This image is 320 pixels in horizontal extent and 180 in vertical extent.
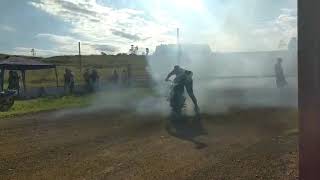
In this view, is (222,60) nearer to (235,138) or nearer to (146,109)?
(146,109)

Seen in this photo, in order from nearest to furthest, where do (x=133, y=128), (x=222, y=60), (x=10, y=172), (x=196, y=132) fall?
(x=10, y=172), (x=196, y=132), (x=133, y=128), (x=222, y=60)

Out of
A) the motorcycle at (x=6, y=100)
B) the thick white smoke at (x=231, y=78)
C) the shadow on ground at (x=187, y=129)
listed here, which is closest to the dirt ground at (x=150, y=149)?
the shadow on ground at (x=187, y=129)

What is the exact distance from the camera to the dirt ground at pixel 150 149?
7.74m

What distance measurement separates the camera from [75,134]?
39.1 feet

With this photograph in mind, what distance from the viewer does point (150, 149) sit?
9.63 m

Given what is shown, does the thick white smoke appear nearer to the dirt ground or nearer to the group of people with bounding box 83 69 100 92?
the dirt ground

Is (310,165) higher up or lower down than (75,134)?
higher up

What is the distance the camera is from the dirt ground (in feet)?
25.4

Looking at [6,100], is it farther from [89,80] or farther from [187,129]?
[89,80]

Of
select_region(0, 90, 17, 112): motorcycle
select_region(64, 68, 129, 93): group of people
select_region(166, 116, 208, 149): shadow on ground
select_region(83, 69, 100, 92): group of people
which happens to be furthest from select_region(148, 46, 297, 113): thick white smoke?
select_region(0, 90, 17, 112): motorcycle

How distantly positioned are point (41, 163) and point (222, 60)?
54.3m

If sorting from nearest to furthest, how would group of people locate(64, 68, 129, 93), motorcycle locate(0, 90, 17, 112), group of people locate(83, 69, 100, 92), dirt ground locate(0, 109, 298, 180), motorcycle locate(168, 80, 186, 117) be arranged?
dirt ground locate(0, 109, 298, 180) < motorcycle locate(168, 80, 186, 117) < motorcycle locate(0, 90, 17, 112) < group of people locate(64, 68, 129, 93) < group of people locate(83, 69, 100, 92)

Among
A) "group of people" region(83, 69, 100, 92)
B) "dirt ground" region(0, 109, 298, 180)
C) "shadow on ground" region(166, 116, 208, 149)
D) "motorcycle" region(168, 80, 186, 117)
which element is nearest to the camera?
"dirt ground" region(0, 109, 298, 180)

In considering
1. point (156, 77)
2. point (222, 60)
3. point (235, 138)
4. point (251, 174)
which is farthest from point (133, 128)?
point (222, 60)
